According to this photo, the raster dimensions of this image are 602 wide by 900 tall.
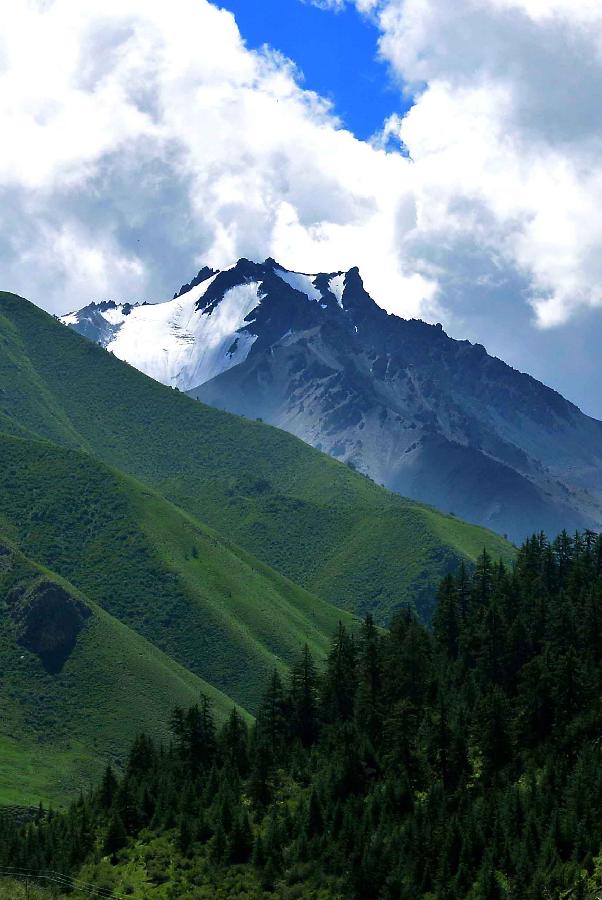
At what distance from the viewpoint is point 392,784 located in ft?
478

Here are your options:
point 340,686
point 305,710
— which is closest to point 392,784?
point 305,710

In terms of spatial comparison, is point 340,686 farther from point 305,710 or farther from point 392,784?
point 392,784

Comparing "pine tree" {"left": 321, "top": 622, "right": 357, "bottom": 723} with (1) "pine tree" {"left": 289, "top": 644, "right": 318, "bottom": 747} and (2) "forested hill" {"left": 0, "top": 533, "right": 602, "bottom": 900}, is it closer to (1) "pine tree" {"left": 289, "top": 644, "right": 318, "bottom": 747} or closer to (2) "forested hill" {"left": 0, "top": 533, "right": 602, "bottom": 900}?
(2) "forested hill" {"left": 0, "top": 533, "right": 602, "bottom": 900}

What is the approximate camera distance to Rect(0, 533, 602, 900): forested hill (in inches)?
5069

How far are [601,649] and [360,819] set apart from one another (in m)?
38.2

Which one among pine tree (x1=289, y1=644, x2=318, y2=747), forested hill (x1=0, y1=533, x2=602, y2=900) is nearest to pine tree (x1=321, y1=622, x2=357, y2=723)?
forested hill (x1=0, y1=533, x2=602, y2=900)

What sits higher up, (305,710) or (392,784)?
(305,710)

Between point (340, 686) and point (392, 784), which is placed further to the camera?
point (340, 686)

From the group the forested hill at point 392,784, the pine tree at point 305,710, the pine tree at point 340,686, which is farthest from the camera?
the pine tree at point 340,686

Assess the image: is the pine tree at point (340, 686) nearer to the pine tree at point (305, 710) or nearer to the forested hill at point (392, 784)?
the forested hill at point (392, 784)

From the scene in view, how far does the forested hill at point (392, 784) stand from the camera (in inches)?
5069

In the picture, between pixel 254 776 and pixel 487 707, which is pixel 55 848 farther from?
pixel 487 707

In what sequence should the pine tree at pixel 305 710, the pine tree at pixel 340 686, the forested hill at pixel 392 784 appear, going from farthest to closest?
the pine tree at pixel 340 686
the pine tree at pixel 305 710
the forested hill at pixel 392 784

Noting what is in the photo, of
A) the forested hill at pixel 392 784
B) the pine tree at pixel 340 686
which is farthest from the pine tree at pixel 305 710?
the pine tree at pixel 340 686
